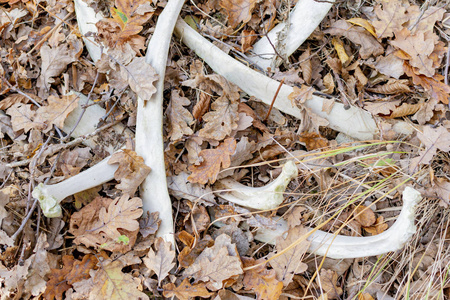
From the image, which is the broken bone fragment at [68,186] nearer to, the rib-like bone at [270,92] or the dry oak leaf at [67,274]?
the dry oak leaf at [67,274]

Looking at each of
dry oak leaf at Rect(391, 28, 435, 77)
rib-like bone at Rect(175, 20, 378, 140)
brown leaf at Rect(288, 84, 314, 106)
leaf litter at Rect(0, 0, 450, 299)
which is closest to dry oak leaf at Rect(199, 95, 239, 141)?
leaf litter at Rect(0, 0, 450, 299)

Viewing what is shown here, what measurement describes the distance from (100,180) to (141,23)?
0.92 m

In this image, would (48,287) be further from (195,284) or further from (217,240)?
(217,240)

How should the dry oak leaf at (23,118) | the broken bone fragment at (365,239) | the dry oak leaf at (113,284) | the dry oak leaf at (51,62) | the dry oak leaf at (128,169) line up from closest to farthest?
the broken bone fragment at (365,239) → the dry oak leaf at (113,284) → the dry oak leaf at (128,169) → the dry oak leaf at (23,118) → the dry oak leaf at (51,62)

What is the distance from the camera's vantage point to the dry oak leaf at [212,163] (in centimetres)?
186

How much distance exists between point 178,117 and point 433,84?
57.2 inches

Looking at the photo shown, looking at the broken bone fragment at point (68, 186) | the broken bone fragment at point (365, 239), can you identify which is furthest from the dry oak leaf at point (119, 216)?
the broken bone fragment at point (365, 239)

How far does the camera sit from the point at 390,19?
2.03 m

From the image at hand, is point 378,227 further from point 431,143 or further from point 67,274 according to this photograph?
point 67,274

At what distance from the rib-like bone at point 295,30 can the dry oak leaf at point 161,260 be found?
3.90 ft

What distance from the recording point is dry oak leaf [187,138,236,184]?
186 centimetres

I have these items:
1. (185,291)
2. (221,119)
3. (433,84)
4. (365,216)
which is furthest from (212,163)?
(433,84)

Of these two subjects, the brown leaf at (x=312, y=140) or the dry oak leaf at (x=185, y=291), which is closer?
the dry oak leaf at (x=185, y=291)

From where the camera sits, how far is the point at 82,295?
1739 mm
